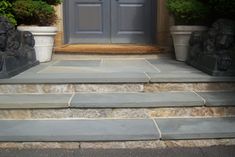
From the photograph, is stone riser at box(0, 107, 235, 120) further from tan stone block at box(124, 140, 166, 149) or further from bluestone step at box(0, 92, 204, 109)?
tan stone block at box(124, 140, 166, 149)

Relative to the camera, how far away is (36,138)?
2.09 m

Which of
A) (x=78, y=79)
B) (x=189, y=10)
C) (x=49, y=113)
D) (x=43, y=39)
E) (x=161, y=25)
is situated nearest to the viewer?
(x=49, y=113)

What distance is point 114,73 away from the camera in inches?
113

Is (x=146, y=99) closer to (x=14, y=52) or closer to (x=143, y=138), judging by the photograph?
(x=143, y=138)

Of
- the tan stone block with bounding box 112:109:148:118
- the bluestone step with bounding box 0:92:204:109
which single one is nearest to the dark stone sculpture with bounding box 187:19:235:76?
the bluestone step with bounding box 0:92:204:109

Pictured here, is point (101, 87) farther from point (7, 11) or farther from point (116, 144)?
point (7, 11)

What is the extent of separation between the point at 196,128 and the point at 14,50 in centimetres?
177

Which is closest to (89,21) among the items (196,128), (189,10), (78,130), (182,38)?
(182,38)

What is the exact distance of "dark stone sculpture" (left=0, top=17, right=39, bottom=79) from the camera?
2736mm

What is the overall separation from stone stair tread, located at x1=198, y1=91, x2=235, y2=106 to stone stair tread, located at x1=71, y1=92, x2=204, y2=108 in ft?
0.23

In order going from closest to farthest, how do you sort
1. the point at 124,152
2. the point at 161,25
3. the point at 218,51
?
1. the point at 124,152
2. the point at 218,51
3. the point at 161,25

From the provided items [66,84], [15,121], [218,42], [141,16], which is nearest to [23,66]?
[66,84]

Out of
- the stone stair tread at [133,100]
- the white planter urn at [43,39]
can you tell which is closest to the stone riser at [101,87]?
the stone stair tread at [133,100]

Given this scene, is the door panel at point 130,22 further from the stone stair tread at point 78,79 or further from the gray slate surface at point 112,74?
the stone stair tread at point 78,79
